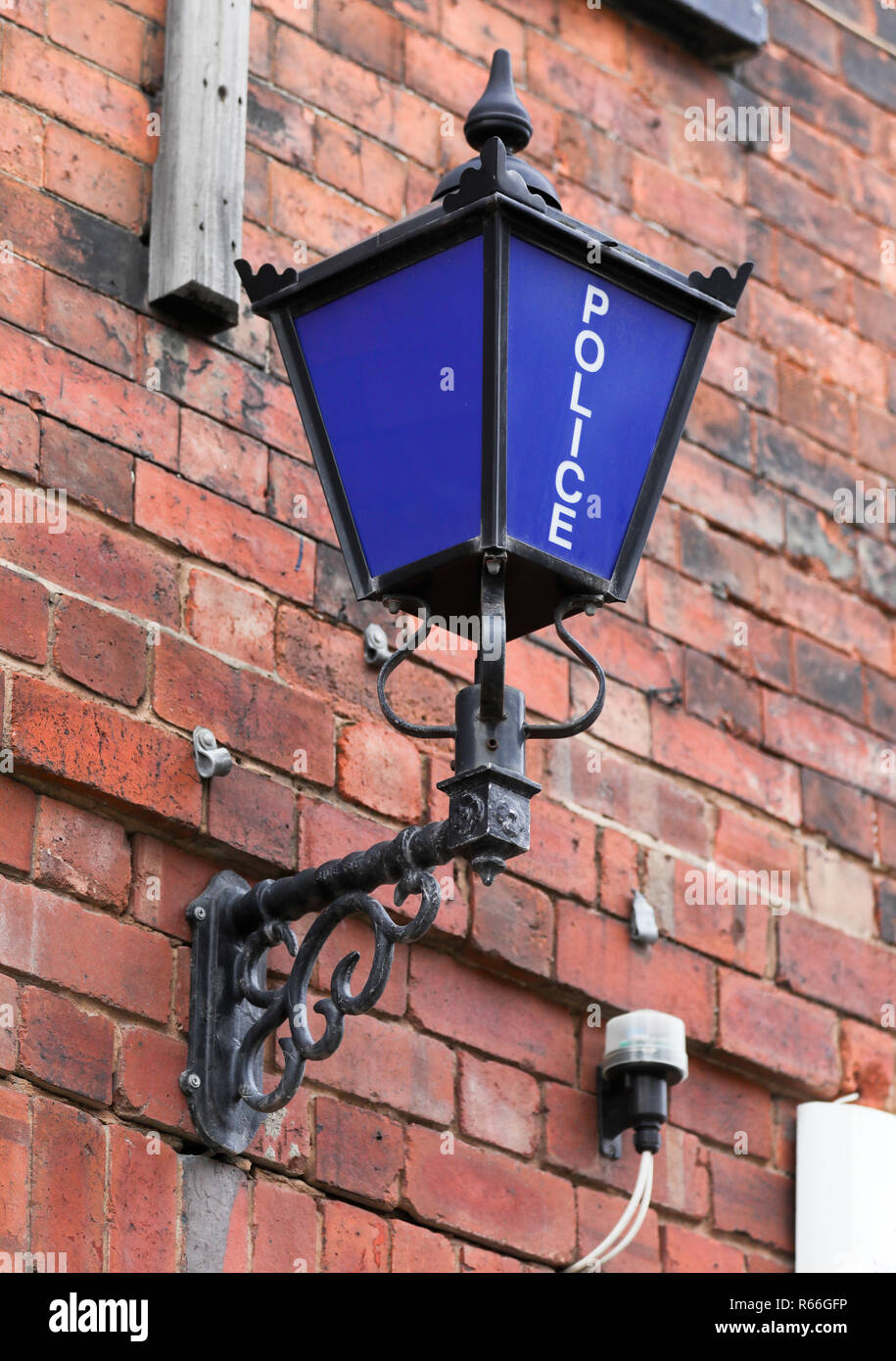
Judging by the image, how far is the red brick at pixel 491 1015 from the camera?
363cm

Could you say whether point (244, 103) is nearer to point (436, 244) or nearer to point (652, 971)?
point (436, 244)

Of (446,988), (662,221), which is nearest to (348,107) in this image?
(662,221)

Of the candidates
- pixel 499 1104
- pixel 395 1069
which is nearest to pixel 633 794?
pixel 499 1104

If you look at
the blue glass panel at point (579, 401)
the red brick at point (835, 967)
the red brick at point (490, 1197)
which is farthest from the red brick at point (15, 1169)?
the red brick at point (835, 967)

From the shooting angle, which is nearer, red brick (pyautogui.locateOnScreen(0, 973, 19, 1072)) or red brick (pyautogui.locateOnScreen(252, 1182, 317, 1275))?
red brick (pyautogui.locateOnScreen(0, 973, 19, 1072))

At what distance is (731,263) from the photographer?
4609 mm

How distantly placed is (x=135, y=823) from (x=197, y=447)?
0.57 m

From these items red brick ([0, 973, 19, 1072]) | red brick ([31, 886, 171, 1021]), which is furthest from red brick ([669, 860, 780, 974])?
red brick ([0, 973, 19, 1072])

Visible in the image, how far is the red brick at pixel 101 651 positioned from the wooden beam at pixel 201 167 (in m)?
0.50

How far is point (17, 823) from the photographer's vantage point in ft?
10.5

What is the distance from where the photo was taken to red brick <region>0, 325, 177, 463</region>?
11.2ft

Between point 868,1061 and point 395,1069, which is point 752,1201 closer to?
point 868,1061

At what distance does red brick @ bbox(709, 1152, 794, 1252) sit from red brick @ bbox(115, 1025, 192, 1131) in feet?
3.34

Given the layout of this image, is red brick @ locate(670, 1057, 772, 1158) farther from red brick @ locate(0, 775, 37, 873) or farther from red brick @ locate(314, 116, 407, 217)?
red brick @ locate(314, 116, 407, 217)
